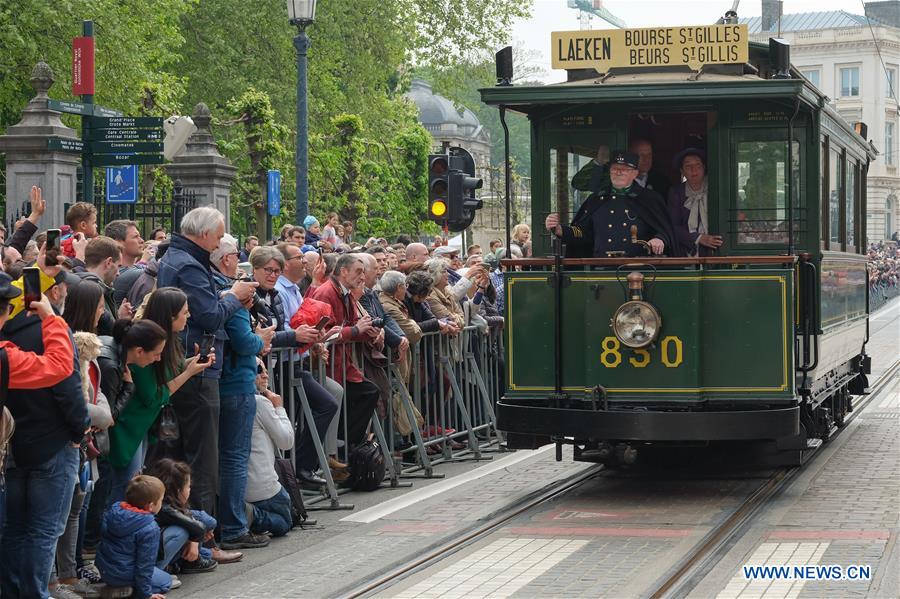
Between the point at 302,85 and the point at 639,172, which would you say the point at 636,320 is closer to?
the point at 639,172

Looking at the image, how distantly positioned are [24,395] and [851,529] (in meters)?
5.43

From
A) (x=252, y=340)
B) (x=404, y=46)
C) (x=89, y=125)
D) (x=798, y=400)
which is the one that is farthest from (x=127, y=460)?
(x=404, y=46)

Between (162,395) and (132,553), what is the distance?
106 cm

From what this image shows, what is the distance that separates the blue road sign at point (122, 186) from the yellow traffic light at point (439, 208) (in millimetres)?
3945

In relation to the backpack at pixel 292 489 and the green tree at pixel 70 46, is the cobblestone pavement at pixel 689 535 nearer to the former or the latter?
the backpack at pixel 292 489

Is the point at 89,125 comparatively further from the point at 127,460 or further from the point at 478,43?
the point at 478,43

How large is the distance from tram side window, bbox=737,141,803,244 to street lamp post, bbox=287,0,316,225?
25.9ft

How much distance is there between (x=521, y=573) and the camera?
28.9ft

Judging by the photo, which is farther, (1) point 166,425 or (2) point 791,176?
(2) point 791,176

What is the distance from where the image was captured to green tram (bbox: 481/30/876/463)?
1145cm

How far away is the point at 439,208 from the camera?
58.0ft

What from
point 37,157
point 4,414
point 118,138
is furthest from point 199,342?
point 37,157

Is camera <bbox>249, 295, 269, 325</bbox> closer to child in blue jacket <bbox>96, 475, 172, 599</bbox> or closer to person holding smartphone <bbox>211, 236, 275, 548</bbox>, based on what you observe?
person holding smartphone <bbox>211, 236, 275, 548</bbox>

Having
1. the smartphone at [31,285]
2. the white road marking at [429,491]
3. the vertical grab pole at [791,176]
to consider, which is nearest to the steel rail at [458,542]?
the white road marking at [429,491]
